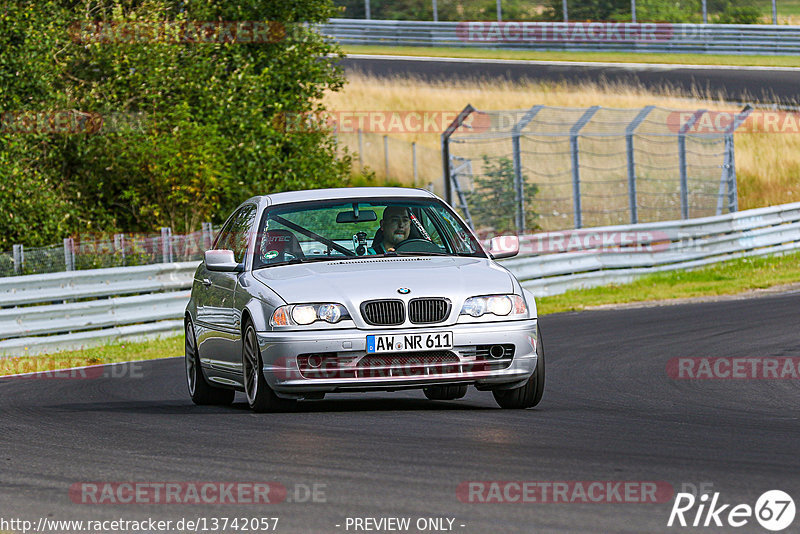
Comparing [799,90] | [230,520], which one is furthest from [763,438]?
[799,90]

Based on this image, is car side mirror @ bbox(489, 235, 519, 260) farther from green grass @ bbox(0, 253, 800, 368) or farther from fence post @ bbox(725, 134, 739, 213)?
fence post @ bbox(725, 134, 739, 213)

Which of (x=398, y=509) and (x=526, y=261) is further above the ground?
(x=398, y=509)

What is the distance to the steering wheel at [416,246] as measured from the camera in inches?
403

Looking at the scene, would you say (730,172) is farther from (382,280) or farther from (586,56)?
(586,56)

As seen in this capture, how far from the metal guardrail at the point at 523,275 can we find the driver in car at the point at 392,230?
8.29 meters

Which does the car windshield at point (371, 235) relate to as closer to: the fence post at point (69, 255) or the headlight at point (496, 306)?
the headlight at point (496, 306)

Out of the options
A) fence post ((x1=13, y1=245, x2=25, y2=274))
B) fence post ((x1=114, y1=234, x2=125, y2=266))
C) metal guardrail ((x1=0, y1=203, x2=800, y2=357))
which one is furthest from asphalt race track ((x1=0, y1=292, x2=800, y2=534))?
fence post ((x1=114, y1=234, x2=125, y2=266))

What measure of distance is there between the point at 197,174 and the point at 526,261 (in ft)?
22.9

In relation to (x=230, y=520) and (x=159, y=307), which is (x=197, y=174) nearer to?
(x=159, y=307)

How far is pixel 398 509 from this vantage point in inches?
236

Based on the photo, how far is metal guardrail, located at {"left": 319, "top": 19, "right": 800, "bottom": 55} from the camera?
45.6 m

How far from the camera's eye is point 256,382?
31.4 ft

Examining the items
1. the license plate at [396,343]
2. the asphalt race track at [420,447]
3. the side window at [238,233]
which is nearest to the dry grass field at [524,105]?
the asphalt race track at [420,447]

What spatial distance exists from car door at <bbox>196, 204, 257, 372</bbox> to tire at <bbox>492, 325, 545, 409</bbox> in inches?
73.2
